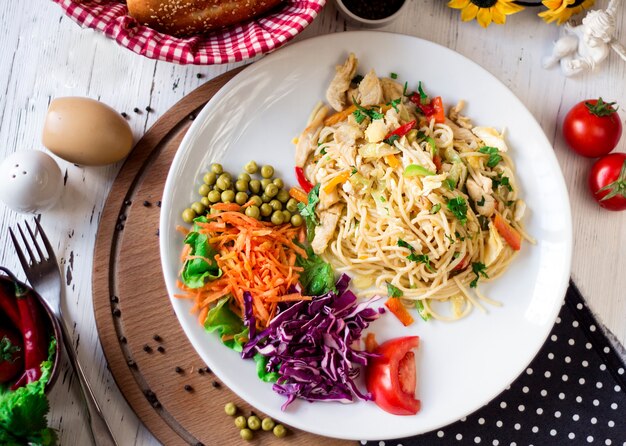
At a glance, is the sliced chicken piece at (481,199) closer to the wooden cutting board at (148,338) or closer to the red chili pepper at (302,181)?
the red chili pepper at (302,181)

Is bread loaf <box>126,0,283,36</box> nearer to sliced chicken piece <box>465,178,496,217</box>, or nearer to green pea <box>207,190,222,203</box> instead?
green pea <box>207,190,222,203</box>

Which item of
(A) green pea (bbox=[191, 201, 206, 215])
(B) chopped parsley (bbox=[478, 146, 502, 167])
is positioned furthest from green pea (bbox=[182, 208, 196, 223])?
(B) chopped parsley (bbox=[478, 146, 502, 167])

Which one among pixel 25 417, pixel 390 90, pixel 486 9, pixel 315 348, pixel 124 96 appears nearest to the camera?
pixel 25 417

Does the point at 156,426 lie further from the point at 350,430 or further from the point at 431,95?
the point at 431,95

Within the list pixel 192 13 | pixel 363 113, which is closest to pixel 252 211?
pixel 363 113

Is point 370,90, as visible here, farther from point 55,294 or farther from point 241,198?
point 55,294

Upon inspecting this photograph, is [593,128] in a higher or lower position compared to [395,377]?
higher
